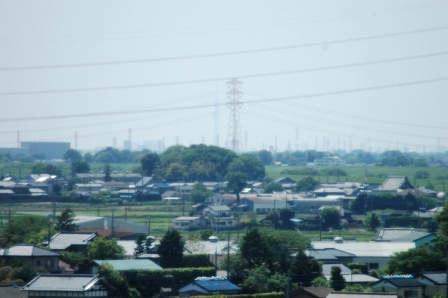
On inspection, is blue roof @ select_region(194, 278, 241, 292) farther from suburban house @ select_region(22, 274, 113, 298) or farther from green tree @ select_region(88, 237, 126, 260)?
green tree @ select_region(88, 237, 126, 260)

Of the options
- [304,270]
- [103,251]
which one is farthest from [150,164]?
[304,270]

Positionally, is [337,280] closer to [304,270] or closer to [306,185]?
[304,270]

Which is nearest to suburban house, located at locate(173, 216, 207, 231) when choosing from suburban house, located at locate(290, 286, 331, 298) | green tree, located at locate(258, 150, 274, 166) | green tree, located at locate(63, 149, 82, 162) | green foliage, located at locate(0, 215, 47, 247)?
green foliage, located at locate(0, 215, 47, 247)

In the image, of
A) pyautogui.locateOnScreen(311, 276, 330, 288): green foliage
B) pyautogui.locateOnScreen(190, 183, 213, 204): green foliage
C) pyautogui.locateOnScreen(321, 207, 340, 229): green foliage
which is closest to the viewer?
pyautogui.locateOnScreen(311, 276, 330, 288): green foliage

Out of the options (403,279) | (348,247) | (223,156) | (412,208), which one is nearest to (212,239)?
(348,247)

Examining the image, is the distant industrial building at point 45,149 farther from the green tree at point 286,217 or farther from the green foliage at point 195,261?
the green foliage at point 195,261

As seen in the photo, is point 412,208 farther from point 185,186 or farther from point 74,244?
point 74,244

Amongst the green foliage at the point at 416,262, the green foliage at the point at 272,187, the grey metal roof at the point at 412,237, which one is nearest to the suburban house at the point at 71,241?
the green foliage at the point at 416,262
